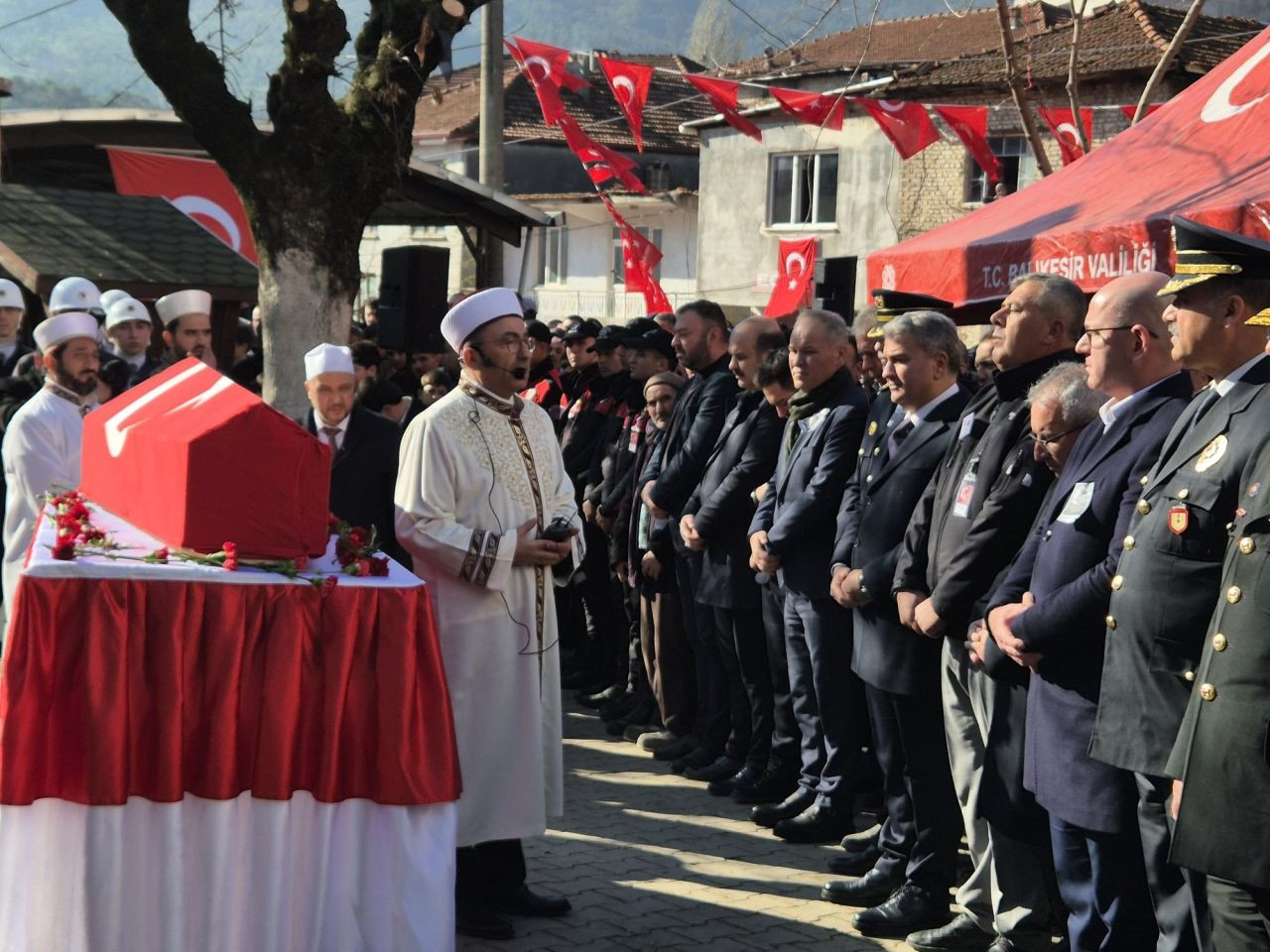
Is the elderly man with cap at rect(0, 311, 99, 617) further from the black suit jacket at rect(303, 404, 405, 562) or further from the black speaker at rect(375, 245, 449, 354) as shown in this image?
the black speaker at rect(375, 245, 449, 354)

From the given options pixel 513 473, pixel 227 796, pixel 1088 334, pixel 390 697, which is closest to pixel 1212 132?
pixel 1088 334

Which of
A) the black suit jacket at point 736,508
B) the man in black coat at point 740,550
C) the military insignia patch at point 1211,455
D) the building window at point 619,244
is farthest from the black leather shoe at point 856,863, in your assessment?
the building window at point 619,244

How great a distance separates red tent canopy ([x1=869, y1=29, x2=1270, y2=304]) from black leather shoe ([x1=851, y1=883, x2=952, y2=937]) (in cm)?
293

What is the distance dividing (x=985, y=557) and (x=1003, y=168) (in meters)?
27.2

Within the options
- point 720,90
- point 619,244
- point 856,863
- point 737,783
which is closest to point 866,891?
point 856,863

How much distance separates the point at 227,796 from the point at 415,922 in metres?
0.70

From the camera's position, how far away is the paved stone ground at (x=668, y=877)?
223 inches

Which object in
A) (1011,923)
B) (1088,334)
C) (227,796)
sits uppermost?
(1088,334)

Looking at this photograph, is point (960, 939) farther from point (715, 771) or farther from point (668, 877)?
point (715, 771)

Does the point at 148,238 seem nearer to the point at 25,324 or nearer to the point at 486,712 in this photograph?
the point at 25,324

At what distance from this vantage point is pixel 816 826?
22.8 ft

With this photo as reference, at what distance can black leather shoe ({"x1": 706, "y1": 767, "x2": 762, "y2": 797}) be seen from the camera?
770 centimetres

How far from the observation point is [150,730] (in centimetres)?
456

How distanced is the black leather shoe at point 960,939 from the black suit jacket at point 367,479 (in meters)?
2.62
